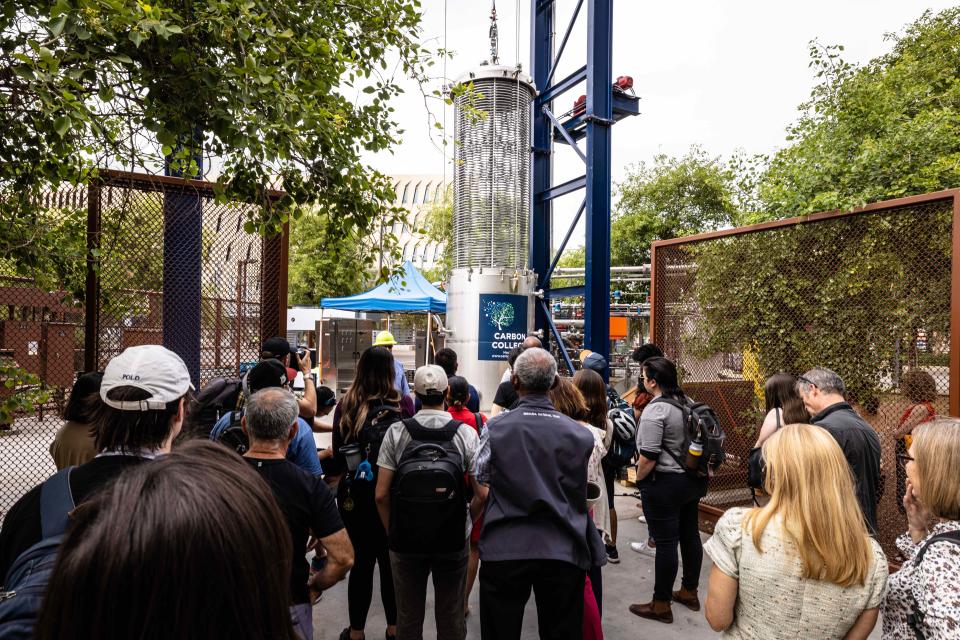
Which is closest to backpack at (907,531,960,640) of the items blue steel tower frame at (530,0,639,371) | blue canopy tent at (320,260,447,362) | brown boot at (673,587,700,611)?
brown boot at (673,587,700,611)

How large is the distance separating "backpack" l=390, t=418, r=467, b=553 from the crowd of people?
0.03 feet

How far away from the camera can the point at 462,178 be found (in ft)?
28.3

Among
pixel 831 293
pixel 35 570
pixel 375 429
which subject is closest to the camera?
pixel 35 570

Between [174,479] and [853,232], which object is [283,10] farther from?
[853,232]

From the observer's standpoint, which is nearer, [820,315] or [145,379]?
[145,379]

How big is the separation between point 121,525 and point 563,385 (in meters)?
3.13

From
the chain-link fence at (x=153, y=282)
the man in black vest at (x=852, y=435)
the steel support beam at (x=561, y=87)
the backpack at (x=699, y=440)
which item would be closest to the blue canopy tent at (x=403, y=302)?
the steel support beam at (x=561, y=87)

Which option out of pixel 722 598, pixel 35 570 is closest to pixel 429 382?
pixel 722 598

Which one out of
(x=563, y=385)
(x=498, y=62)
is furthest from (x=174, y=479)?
(x=498, y=62)

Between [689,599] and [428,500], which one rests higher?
[428,500]

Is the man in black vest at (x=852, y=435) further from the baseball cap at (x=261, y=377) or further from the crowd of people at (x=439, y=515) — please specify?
the baseball cap at (x=261, y=377)

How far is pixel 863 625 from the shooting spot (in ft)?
6.12

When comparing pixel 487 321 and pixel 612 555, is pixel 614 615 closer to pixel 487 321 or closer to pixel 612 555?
pixel 612 555

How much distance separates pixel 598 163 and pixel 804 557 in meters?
7.21
